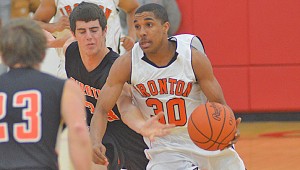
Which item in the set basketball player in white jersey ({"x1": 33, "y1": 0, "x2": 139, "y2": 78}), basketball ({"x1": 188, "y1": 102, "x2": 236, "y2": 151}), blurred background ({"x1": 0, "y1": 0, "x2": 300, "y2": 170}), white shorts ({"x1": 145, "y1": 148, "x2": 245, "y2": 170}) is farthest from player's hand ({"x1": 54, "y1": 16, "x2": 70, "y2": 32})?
blurred background ({"x1": 0, "y1": 0, "x2": 300, "y2": 170})

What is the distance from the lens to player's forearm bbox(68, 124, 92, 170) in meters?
3.51

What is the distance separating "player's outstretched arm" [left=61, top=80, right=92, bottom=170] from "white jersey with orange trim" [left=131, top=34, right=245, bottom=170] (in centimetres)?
175

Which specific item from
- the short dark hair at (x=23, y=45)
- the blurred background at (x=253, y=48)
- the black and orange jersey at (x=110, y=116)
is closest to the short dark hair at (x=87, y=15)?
the black and orange jersey at (x=110, y=116)

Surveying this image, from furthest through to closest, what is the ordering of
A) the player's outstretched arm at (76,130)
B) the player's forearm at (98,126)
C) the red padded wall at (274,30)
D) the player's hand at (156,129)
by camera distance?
1. the red padded wall at (274,30)
2. the player's forearm at (98,126)
3. the player's hand at (156,129)
4. the player's outstretched arm at (76,130)

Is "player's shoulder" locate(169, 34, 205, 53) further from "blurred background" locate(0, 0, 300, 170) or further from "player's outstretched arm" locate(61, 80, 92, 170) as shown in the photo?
"blurred background" locate(0, 0, 300, 170)

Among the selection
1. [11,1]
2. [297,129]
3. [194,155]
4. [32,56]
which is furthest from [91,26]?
[297,129]

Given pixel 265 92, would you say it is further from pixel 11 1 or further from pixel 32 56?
pixel 32 56

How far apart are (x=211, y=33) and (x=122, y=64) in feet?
19.9

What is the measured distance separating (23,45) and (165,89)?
1.86m

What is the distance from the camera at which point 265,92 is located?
11.2 m

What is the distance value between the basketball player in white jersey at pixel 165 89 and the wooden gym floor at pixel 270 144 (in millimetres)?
2582

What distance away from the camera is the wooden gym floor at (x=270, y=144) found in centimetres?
817

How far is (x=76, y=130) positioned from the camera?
351cm

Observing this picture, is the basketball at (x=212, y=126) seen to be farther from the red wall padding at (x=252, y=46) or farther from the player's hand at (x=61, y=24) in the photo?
the red wall padding at (x=252, y=46)
